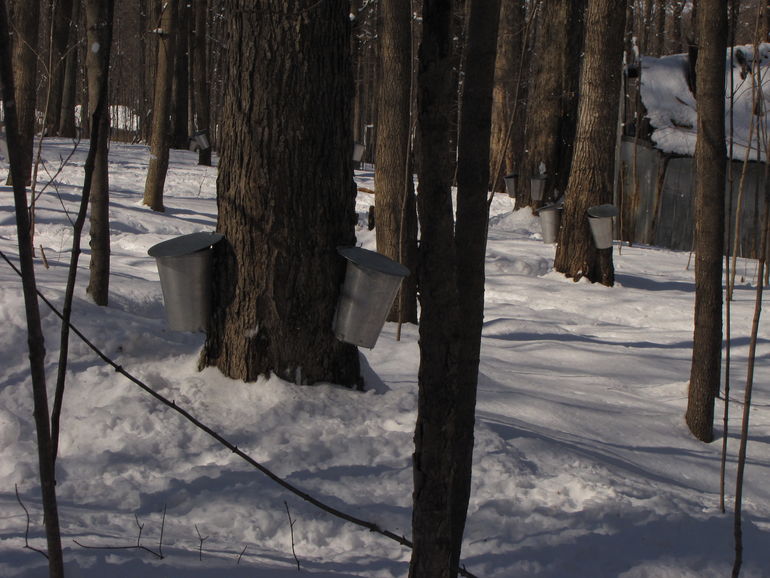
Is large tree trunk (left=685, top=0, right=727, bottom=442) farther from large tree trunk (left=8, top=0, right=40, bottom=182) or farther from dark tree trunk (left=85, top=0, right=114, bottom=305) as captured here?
large tree trunk (left=8, top=0, right=40, bottom=182)

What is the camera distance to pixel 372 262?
3.30 m

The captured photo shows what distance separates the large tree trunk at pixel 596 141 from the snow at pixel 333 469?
3922mm

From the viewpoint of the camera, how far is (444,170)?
1.46 meters

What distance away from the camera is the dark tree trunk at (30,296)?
1.24m

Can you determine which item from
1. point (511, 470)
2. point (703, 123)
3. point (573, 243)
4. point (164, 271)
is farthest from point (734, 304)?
point (164, 271)

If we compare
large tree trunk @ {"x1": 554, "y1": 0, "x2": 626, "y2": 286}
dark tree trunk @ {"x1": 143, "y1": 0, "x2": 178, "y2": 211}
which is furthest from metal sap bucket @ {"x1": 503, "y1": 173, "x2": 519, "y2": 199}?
dark tree trunk @ {"x1": 143, "y1": 0, "x2": 178, "y2": 211}

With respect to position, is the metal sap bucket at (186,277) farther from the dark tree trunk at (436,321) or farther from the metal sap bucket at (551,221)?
the metal sap bucket at (551,221)

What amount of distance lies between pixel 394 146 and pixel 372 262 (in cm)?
351

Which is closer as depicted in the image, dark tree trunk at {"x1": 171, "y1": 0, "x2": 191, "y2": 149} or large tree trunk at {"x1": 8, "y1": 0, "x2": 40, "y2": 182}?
large tree trunk at {"x1": 8, "y1": 0, "x2": 40, "y2": 182}

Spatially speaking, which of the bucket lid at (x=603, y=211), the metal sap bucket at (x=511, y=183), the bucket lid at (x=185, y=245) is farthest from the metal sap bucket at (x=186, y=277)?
the metal sap bucket at (x=511, y=183)

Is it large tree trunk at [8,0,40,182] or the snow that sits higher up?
large tree trunk at [8,0,40,182]

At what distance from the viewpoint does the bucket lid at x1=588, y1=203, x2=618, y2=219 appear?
8477mm

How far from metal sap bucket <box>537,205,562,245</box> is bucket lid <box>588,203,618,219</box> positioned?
83 centimetres

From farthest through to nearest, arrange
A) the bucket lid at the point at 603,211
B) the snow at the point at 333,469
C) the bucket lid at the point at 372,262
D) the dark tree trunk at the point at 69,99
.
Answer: the dark tree trunk at the point at 69,99
the bucket lid at the point at 603,211
the bucket lid at the point at 372,262
the snow at the point at 333,469
